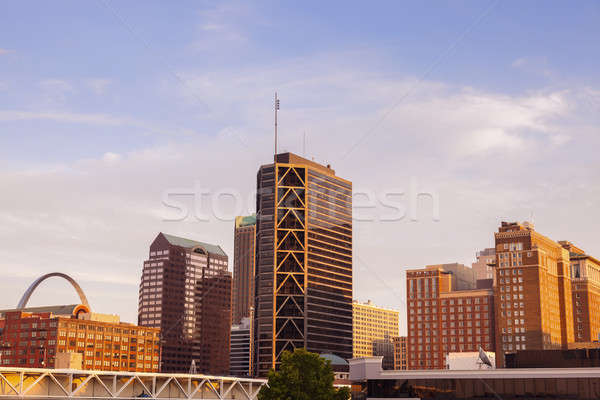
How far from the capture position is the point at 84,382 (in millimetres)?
86812

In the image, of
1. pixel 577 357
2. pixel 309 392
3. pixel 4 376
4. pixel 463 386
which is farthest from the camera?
pixel 577 357

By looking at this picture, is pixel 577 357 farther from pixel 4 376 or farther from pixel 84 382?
pixel 4 376

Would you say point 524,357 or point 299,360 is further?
point 524,357

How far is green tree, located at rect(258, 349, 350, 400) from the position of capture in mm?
89875

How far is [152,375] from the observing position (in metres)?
94.9

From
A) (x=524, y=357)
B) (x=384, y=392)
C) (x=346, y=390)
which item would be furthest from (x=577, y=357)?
(x=346, y=390)

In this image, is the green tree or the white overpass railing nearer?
the white overpass railing

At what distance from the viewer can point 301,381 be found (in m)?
90.8

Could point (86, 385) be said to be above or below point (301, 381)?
below

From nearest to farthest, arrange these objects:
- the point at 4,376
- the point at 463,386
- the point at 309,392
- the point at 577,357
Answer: the point at 4,376
the point at 309,392
the point at 463,386
the point at 577,357

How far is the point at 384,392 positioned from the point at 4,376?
48809mm

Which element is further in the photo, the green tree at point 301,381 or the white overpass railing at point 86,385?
the green tree at point 301,381

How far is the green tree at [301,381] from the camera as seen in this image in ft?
295

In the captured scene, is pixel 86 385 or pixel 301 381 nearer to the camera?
pixel 86 385
